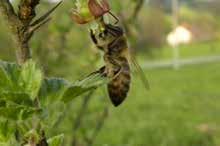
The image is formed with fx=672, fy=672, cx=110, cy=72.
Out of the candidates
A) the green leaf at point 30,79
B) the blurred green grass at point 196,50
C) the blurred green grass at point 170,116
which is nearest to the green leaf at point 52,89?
the green leaf at point 30,79

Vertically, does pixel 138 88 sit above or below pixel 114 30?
below

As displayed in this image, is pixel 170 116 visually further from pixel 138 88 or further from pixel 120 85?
pixel 120 85

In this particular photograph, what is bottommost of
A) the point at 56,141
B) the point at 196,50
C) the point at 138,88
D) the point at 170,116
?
the point at 196,50

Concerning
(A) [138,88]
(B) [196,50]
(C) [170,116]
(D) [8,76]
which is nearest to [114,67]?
(D) [8,76]

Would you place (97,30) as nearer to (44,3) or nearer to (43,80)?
(43,80)

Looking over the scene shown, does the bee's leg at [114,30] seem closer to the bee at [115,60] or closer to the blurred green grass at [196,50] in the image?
the bee at [115,60]
